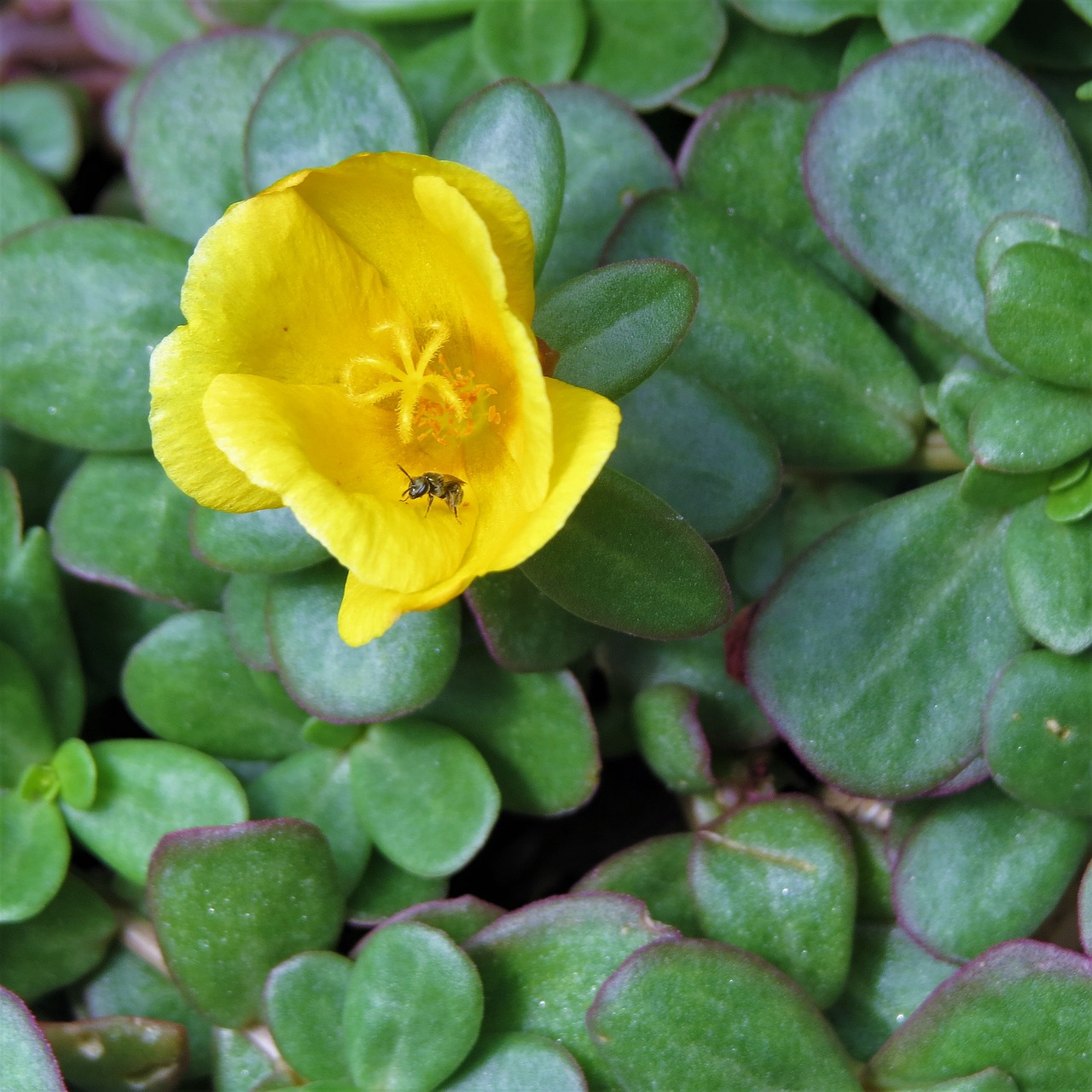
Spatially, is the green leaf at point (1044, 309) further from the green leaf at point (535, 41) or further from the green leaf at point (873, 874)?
the green leaf at point (535, 41)

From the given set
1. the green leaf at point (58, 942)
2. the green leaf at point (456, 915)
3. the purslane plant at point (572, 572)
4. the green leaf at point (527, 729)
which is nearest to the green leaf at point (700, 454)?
the purslane plant at point (572, 572)

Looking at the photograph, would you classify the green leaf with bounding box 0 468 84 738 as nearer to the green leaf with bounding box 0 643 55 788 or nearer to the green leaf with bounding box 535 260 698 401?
the green leaf with bounding box 0 643 55 788

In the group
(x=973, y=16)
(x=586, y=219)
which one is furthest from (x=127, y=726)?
(x=973, y=16)

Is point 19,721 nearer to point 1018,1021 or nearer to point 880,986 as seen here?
point 880,986

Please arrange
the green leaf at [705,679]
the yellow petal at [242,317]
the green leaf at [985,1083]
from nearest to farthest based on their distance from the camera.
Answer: the yellow petal at [242,317]
the green leaf at [985,1083]
the green leaf at [705,679]

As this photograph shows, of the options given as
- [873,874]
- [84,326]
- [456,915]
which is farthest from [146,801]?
[873,874]

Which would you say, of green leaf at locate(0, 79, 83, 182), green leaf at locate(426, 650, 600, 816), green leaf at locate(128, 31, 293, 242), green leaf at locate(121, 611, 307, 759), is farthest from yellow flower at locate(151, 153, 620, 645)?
green leaf at locate(0, 79, 83, 182)
